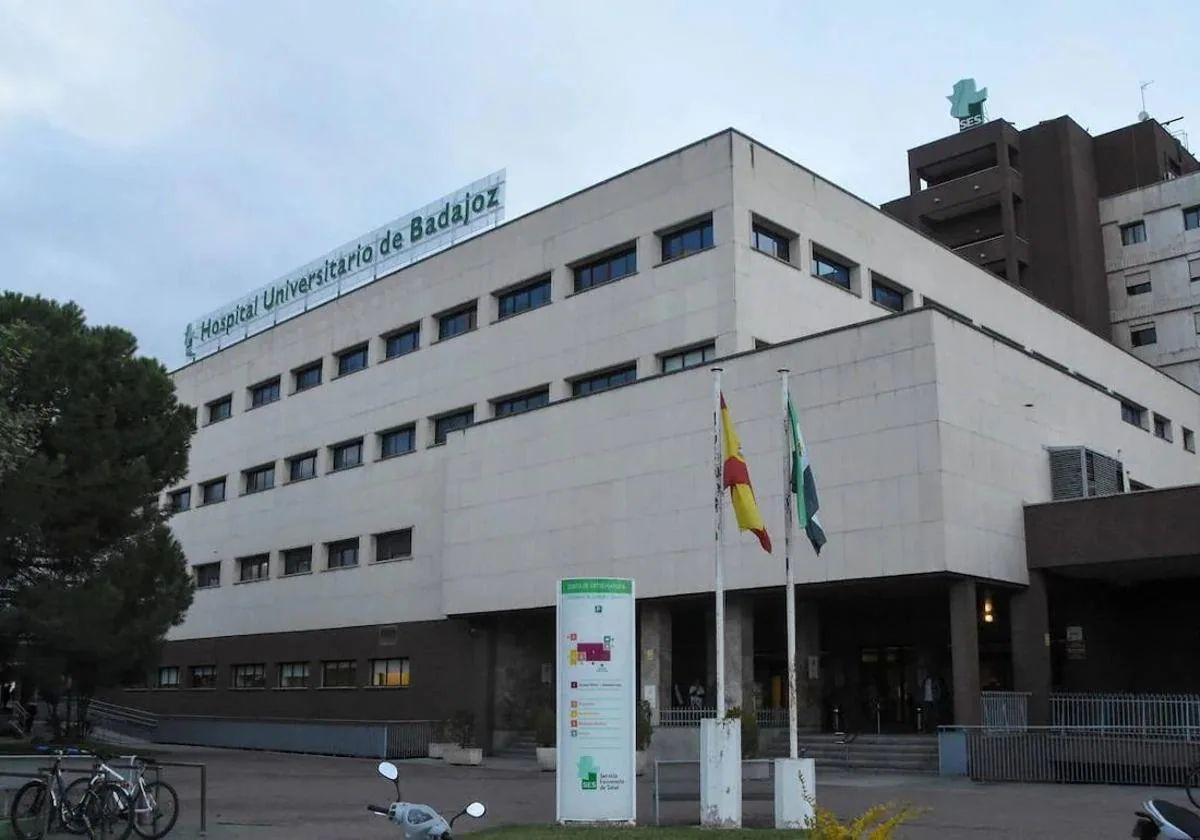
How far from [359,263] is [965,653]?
109ft

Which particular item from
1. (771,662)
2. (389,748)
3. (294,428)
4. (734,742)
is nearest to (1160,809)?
(734,742)

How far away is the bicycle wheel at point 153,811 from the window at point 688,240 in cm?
2465

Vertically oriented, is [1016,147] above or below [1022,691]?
above

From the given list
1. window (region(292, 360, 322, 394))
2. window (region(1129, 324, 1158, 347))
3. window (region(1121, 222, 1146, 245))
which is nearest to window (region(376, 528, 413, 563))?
window (region(292, 360, 322, 394))

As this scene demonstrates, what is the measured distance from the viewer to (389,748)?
4078cm

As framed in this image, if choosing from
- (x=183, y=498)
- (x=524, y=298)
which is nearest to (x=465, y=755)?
(x=524, y=298)

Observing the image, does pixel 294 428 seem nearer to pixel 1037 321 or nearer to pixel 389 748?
pixel 389 748

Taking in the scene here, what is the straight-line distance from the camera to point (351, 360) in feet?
168

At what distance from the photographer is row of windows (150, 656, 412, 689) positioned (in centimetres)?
4556

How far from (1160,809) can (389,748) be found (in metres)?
33.9

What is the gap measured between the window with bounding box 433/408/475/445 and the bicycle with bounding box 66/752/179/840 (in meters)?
28.0

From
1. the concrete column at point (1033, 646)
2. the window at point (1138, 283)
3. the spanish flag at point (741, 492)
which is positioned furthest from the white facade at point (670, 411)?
the window at point (1138, 283)

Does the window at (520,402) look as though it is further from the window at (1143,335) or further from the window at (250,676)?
the window at (1143,335)

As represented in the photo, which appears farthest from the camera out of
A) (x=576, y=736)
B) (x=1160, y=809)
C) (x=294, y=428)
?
(x=294, y=428)
